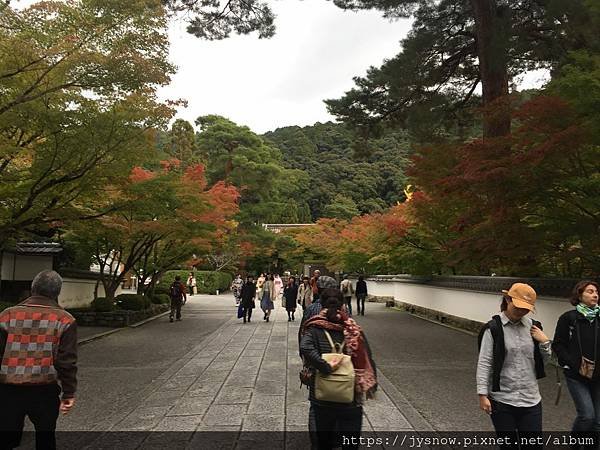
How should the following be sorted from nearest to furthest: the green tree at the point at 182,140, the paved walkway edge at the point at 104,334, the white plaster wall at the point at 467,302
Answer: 1. the white plaster wall at the point at 467,302
2. the paved walkway edge at the point at 104,334
3. the green tree at the point at 182,140

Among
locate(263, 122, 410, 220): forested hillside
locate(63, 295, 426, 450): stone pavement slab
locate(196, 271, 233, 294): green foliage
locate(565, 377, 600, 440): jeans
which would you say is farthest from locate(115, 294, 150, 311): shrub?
locate(263, 122, 410, 220): forested hillside

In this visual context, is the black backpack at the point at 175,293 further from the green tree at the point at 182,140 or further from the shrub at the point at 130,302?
the green tree at the point at 182,140

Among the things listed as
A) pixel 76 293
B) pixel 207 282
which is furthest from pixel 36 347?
pixel 207 282

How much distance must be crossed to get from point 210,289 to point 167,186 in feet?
86.6

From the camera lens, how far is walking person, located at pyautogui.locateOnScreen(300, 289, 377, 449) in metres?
3.35

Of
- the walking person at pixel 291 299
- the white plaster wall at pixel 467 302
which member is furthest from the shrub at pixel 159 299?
the white plaster wall at pixel 467 302

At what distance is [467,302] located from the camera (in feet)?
48.7

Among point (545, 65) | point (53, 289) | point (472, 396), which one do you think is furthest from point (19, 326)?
point (545, 65)

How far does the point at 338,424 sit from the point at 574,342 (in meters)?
2.23

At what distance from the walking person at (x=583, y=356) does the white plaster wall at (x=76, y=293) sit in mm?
15758

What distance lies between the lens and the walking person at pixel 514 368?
3.37 metres

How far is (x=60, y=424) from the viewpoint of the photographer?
5406 mm

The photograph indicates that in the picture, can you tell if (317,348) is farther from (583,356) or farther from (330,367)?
(583,356)

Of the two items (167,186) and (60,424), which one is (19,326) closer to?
(60,424)
